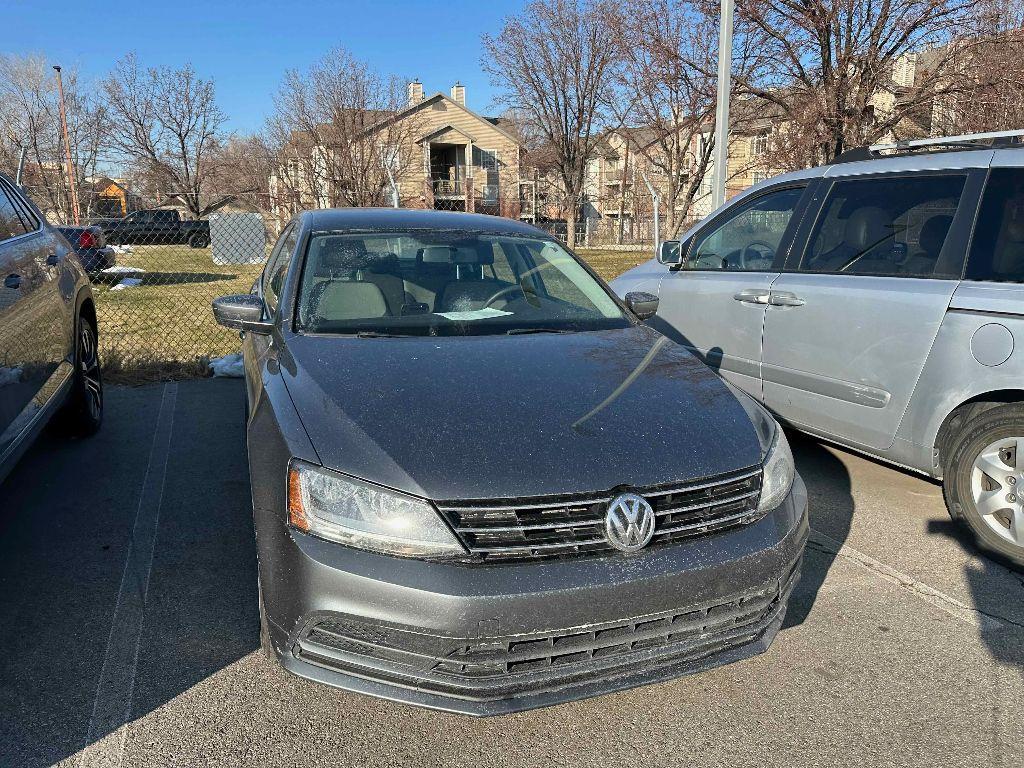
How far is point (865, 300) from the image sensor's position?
156 inches

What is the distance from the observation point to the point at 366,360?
288 centimetres

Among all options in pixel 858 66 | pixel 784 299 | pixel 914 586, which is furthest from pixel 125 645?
pixel 858 66

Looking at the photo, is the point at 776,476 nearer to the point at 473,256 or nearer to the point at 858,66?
the point at 473,256

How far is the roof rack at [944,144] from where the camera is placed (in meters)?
3.82

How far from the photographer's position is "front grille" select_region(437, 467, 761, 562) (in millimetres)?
2098

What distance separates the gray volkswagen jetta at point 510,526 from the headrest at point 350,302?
491mm

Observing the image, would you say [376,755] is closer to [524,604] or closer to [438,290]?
[524,604]

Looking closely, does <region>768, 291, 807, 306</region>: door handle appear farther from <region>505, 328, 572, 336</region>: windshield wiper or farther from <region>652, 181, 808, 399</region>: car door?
<region>505, 328, 572, 336</region>: windshield wiper

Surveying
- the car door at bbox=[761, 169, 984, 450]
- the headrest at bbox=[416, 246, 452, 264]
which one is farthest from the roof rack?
the headrest at bbox=[416, 246, 452, 264]

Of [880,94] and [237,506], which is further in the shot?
[880,94]

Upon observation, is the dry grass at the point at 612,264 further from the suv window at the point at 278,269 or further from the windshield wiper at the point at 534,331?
the windshield wiper at the point at 534,331

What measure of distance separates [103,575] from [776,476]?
2869 mm

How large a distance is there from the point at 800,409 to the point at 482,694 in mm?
2940

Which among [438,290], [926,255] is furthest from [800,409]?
[438,290]
